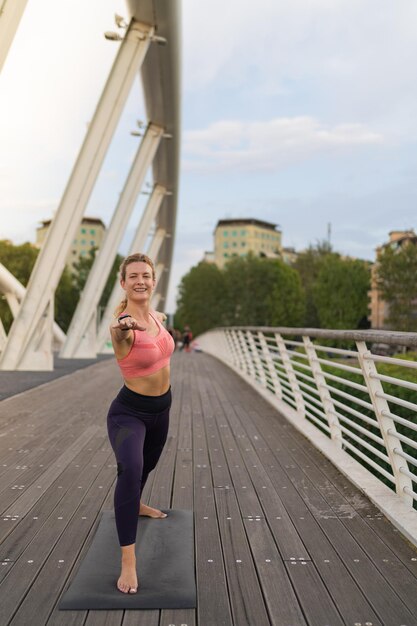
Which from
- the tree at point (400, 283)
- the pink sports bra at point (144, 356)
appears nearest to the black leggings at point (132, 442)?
the pink sports bra at point (144, 356)

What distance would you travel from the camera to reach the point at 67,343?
71.8 ft

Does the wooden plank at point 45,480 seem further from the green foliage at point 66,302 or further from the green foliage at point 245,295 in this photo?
the green foliage at point 245,295

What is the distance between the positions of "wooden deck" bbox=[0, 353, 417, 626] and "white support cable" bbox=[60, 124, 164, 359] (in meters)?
14.2

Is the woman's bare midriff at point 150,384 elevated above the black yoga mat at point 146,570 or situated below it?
above

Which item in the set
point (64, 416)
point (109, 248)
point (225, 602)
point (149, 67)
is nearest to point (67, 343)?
point (109, 248)

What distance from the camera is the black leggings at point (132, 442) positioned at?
306 centimetres

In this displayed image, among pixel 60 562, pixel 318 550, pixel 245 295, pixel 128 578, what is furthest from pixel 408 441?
pixel 245 295

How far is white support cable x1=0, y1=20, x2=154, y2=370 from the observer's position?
48.7ft

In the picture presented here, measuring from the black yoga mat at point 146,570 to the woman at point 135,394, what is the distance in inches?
5.1

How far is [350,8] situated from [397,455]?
8888 mm

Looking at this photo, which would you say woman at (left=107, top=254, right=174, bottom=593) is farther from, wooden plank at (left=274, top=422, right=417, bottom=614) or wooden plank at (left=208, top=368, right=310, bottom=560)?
wooden plank at (left=274, top=422, right=417, bottom=614)

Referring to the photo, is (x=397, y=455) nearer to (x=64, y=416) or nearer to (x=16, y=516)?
(x=16, y=516)

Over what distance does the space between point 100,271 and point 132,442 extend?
19231 millimetres

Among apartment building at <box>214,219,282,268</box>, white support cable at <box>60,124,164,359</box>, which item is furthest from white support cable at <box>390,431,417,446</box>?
apartment building at <box>214,219,282,268</box>
